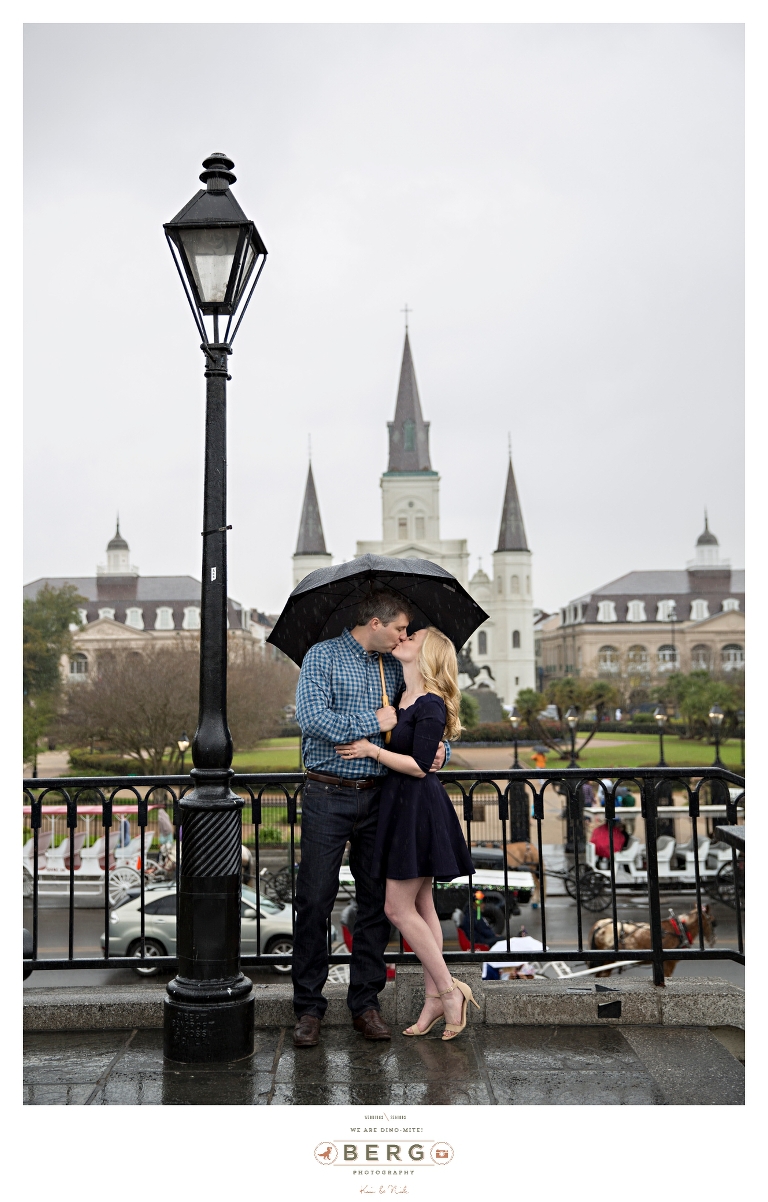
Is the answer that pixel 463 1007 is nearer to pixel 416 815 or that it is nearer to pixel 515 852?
pixel 416 815

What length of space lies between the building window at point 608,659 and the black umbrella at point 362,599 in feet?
269

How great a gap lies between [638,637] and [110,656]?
5642 centimetres

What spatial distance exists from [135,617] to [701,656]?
163 feet

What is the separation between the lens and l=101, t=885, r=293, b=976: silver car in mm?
13555

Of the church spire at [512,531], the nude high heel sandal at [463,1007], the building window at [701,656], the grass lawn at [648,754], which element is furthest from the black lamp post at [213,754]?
the church spire at [512,531]

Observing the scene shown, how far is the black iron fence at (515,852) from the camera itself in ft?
15.1

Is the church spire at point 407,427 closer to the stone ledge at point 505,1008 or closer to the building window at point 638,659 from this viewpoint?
the building window at point 638,659

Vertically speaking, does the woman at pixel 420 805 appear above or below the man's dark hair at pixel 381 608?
below

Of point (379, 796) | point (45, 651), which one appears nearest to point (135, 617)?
point (45, 651)

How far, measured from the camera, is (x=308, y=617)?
4156mm

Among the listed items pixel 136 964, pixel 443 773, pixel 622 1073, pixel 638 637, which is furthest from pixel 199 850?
pixel 638 637

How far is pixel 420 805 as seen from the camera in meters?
3.90

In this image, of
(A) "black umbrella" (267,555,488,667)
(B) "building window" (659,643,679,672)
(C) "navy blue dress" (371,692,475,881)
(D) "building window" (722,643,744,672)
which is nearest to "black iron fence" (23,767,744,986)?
(C) "navy blue dress" (371,692,475,881)
